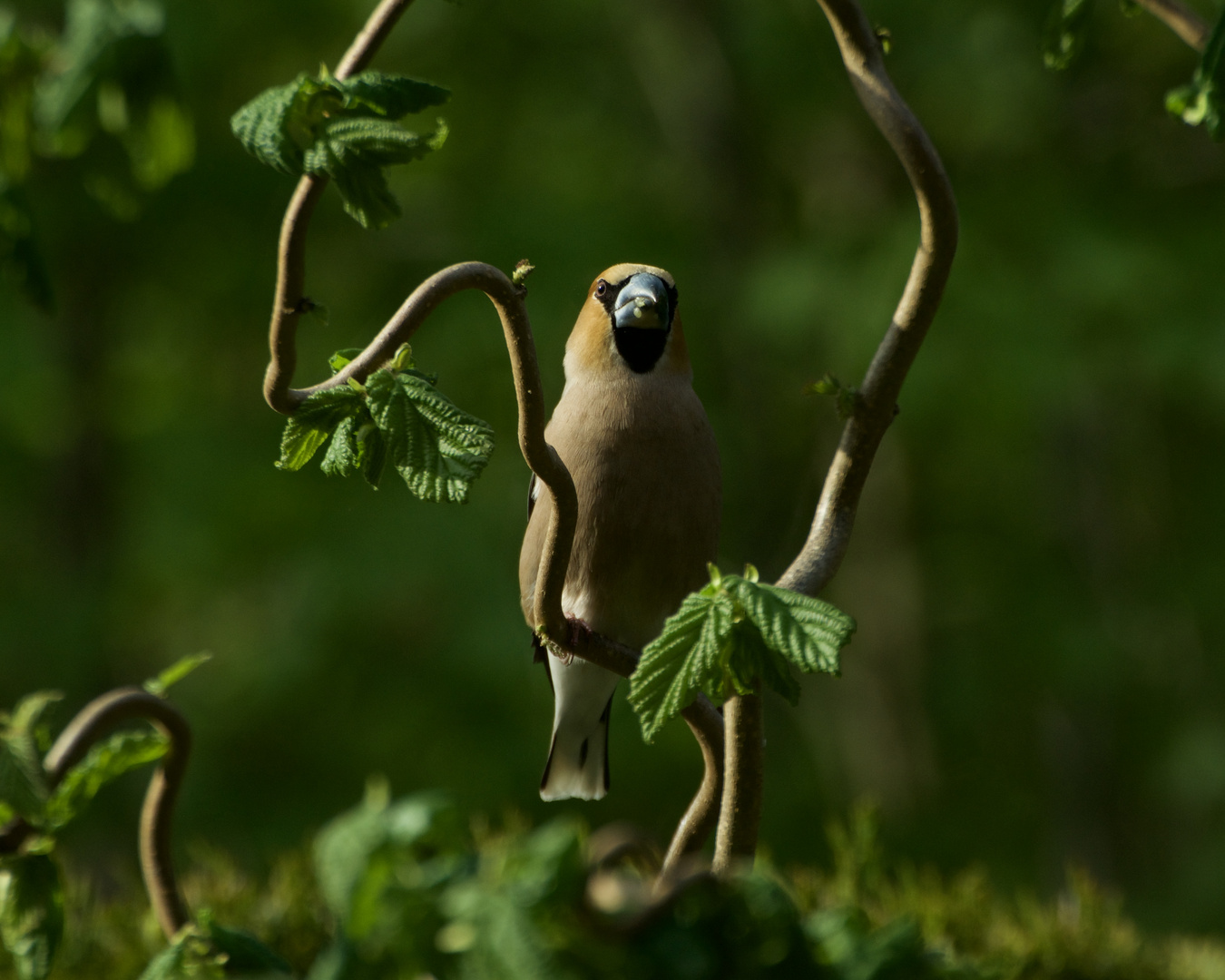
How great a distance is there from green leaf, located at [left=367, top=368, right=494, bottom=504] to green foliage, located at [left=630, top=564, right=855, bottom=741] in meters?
0.23

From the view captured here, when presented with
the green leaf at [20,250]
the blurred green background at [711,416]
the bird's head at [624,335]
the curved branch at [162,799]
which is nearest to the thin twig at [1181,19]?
the bird's head at [624,335]

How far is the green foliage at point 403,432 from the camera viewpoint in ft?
3.53

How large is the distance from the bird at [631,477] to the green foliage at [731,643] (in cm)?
64

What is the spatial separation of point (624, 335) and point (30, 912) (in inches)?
44.0

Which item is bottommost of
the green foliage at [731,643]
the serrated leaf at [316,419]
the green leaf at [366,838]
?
the green leaf at [366,838]

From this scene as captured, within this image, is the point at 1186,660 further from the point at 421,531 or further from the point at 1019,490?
the point at 421,531

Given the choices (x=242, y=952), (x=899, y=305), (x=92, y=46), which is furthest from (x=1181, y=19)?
(x=242, y=952)

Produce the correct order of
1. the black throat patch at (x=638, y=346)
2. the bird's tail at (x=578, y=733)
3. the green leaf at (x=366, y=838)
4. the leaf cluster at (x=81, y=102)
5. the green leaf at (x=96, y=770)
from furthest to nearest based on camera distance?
the bird's tail at (x=578, y=733) → the black throat patch at (x=638, y=346) → the leaf cluster at (x=81, y=102) → the green leaf at (x=96, y=770) → the green leaf at (x=366, y=838)

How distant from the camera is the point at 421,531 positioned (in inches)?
261

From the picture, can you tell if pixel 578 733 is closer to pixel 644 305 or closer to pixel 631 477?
pixel 631 477

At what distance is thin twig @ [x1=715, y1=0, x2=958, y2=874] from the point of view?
1.28 metres

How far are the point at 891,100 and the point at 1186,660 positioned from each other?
8.19 m

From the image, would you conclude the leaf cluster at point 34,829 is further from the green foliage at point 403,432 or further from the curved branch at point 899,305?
A: the curved branch at point 899,305

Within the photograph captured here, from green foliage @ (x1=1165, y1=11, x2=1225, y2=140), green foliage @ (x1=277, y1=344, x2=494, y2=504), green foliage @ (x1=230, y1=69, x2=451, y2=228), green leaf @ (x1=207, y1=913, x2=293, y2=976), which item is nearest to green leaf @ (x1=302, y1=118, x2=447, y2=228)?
green foliage @ (x1=230, y1=69, x2=451, y2=228)
